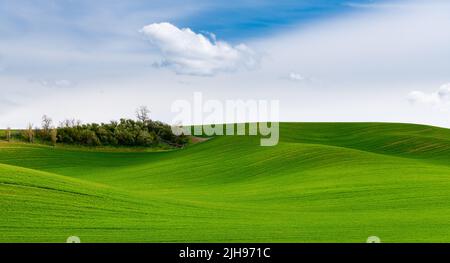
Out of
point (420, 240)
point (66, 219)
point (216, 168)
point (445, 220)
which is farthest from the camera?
point (216, 168)

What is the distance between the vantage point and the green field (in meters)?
14.9

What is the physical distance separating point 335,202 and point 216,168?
60.8 ft

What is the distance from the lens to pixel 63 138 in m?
61.2

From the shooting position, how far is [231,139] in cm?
5625

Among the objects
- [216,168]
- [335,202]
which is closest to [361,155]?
[216,168]

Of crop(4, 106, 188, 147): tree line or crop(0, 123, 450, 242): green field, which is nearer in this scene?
crop(0, 123, 450, 242): green field

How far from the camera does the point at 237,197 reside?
26578 mm

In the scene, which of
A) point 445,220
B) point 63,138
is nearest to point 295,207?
point 445,220

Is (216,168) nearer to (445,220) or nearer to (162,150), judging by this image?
(162,150)

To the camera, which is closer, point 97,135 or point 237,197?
point 237,197

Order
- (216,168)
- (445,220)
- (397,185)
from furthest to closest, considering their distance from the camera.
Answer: (216,168) < (397,185) < (445,220)

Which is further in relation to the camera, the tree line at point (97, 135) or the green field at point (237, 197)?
the tree line at point (97, 135)

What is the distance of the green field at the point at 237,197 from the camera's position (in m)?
14.9

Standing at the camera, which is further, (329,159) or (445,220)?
(329,159)
